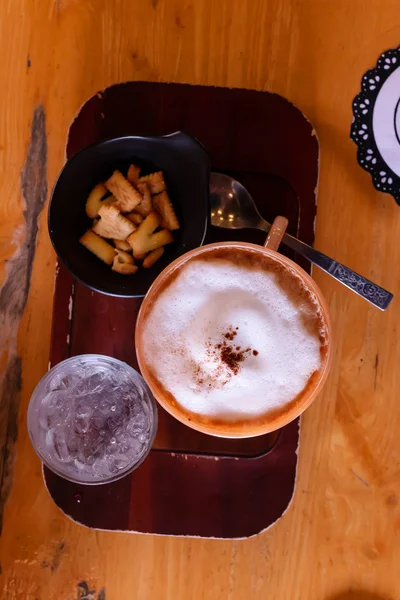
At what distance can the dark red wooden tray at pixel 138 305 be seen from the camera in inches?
38.2

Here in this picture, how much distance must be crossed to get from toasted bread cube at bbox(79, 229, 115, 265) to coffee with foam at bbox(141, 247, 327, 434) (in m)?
0.12

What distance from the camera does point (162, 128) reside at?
3.19ft

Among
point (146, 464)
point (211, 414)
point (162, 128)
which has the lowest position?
point (146, 464)

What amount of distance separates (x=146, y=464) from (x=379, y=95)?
798 millimetres

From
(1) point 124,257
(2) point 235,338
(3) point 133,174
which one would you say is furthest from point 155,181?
(2) point 235,338

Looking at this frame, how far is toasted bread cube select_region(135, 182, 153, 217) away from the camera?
934mm

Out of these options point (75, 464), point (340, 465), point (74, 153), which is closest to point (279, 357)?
point (340, 465)

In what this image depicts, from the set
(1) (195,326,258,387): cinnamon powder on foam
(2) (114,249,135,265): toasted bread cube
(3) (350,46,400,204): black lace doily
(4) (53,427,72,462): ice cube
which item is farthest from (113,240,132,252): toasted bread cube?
(3) (350,46,400,204): black lace doily

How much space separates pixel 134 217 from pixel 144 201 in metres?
0.03

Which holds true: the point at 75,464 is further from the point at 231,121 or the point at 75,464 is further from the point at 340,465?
the point at 231,121

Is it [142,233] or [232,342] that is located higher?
[142,233]

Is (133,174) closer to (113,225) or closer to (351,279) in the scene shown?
(113,225)

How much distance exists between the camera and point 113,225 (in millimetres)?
918

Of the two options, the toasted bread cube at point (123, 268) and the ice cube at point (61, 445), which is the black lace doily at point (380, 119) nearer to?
the toasted bread cube at point (123, 268)
